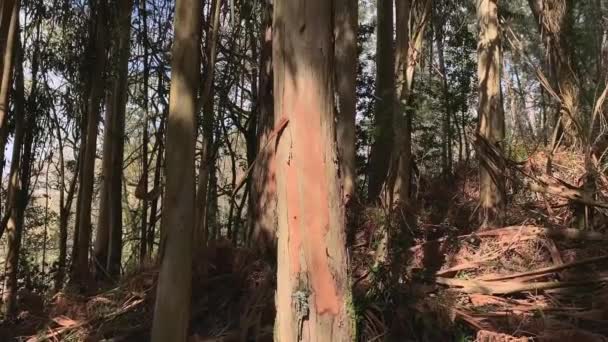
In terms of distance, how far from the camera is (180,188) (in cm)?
471

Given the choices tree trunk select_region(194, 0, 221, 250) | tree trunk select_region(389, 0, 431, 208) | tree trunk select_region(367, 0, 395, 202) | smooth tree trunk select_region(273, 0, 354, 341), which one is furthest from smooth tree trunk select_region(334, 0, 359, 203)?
smooth tree trunk select_region(273, 0, 354, 341)

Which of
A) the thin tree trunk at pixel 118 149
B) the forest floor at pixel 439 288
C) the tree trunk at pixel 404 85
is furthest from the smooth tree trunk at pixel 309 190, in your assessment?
the thin tree trunk at pixel 118 149

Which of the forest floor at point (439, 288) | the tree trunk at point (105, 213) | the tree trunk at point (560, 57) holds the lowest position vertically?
the forest floor at point (439, 288)

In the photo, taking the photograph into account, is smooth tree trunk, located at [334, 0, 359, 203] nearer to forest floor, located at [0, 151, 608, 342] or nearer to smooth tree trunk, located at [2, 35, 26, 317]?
forest floor, located at [0, 151, 608, 342]

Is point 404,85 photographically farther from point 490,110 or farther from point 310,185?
point 310,185

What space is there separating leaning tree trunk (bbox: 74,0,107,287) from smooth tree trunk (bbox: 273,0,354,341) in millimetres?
6194

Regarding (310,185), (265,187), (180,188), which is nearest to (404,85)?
(265,187)

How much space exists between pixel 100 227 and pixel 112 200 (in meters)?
0.46

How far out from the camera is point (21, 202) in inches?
421

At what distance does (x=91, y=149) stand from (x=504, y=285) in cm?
624

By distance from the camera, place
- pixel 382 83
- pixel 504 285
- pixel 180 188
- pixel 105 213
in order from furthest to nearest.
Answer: pixel 382 83
pixel 105 213
pixel 504 285
pixel 180 188

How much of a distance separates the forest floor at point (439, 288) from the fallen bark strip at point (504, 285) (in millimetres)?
11

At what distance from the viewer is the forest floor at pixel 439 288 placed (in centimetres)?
518

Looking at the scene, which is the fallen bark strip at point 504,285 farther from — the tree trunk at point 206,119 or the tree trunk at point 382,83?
the tree trunk at point 382,83
